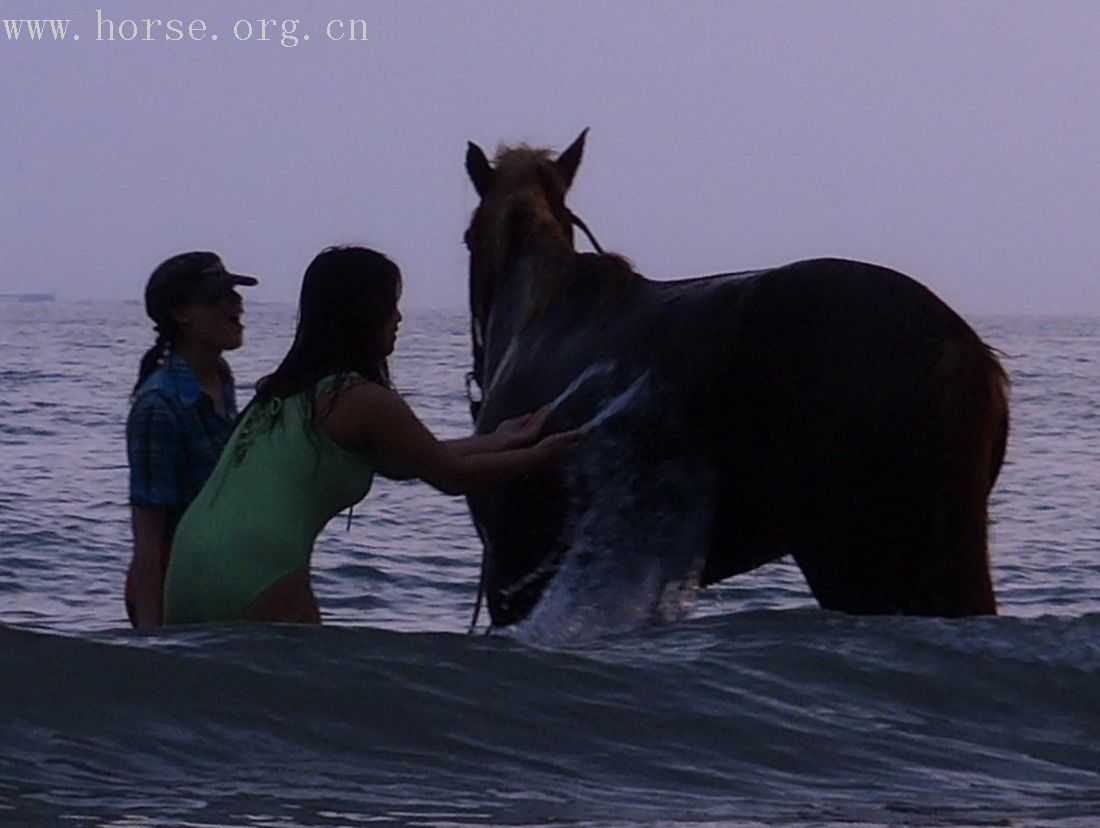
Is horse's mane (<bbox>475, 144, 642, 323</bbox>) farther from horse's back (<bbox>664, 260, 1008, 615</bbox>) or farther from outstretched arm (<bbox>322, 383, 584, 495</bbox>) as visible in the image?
outstretched arm (<bbox>322, 383, 584, 495</bbox>)

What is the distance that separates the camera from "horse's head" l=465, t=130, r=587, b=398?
20.1 ft

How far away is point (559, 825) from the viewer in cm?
327

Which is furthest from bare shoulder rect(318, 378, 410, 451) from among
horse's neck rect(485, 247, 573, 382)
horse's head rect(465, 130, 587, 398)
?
horse's head rect(465, 130, 587, 398)

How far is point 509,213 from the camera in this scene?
20.2 ft

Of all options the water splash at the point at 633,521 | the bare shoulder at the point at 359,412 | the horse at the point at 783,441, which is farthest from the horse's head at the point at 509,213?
the bare shoulder at the point at 359,412

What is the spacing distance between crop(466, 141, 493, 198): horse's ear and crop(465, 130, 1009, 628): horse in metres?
1.17

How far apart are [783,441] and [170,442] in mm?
1508

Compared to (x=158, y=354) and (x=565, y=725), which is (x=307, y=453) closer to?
(x=565, y=725)

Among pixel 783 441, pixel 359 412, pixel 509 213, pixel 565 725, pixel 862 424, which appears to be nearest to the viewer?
pixel 565 725

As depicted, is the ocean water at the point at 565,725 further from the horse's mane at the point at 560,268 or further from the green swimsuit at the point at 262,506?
the horse's mane at the point at 560,268

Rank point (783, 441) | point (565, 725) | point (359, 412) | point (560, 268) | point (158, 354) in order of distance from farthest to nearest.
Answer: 1. point (560, 268)
2. point (158, 354)
3. point (783, 441)
4. point (359, 412)
5. point (565, 725)

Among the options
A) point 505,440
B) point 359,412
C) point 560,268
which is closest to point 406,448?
point 359,412

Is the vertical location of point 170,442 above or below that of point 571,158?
below

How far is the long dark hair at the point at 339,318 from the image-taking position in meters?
4.21
